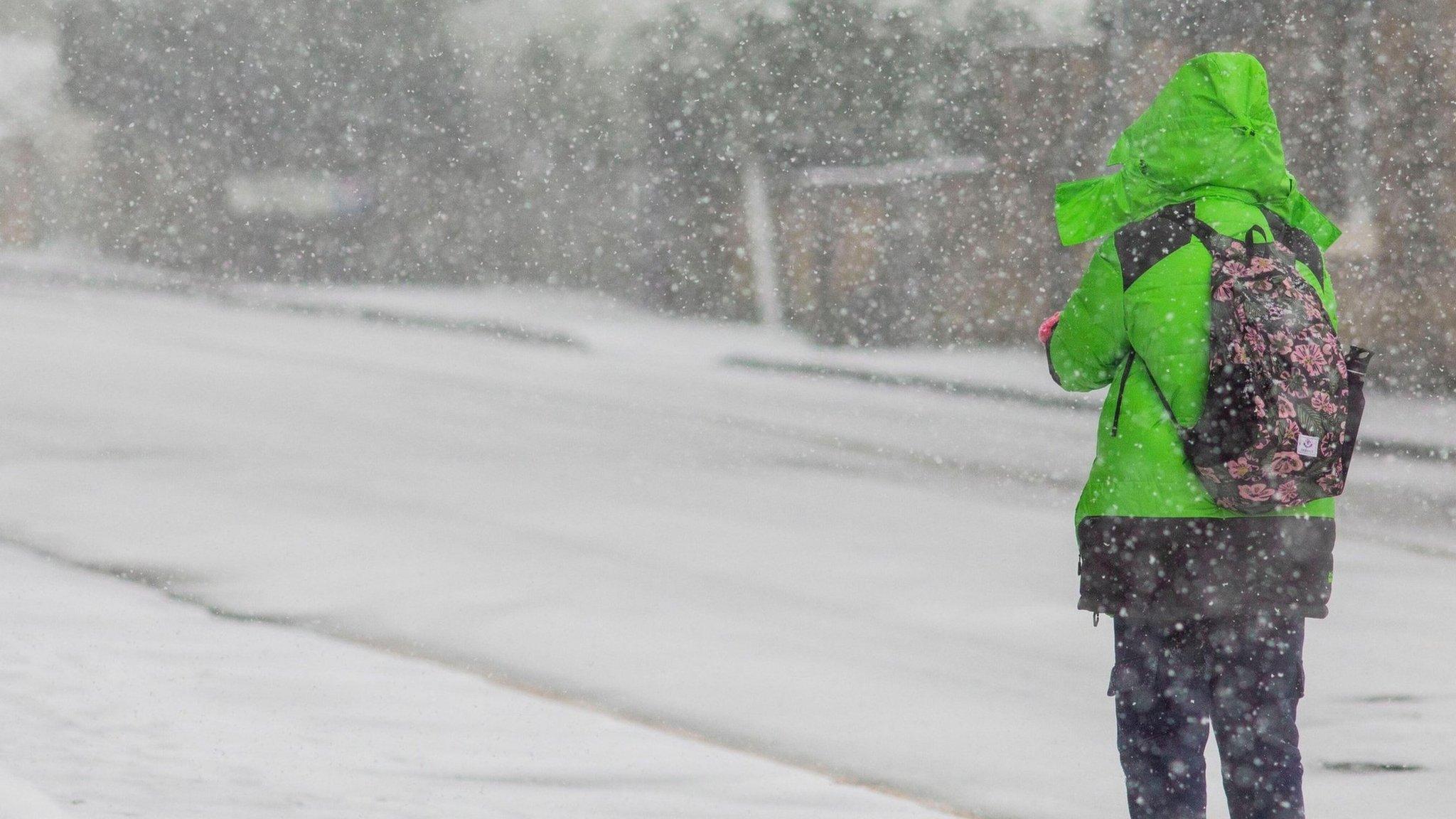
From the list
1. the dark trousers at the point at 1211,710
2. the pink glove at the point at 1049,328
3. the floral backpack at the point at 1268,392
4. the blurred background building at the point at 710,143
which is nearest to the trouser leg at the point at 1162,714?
the dark trousers at the point at 1211,710

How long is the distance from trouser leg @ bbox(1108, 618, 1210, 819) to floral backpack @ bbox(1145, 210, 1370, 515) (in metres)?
0.30

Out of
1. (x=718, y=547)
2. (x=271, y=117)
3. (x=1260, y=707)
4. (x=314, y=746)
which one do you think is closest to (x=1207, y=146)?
(x=1260, y=707)

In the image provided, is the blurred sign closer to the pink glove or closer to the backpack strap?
the pink glove

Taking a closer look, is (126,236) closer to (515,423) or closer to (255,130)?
(255,130)

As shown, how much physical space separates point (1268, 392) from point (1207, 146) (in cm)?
→ 47

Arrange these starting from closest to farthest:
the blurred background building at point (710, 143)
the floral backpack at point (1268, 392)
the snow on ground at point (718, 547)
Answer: the floral backpack at point (1268, 392), the snow on ground at point (718, 547), the blurred background building at point (710, 143)

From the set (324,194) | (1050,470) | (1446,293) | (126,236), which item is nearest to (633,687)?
(1050,470)

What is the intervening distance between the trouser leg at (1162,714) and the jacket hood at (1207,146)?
2.37ft

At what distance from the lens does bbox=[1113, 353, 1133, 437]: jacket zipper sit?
126 inches

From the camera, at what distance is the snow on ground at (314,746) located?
152 inches

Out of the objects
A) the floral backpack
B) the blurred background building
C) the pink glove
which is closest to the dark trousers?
the floral backpack

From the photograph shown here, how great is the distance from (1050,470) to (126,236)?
18.9 meters

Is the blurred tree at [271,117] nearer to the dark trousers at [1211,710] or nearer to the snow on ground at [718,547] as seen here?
the snow on ground at [718,547]

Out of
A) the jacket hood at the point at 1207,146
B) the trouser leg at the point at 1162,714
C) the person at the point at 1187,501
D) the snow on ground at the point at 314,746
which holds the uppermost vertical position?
the jacket hood at the point at 1207,146
